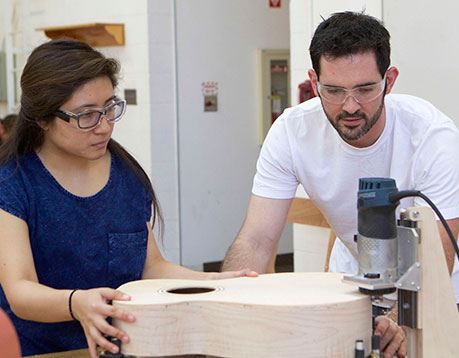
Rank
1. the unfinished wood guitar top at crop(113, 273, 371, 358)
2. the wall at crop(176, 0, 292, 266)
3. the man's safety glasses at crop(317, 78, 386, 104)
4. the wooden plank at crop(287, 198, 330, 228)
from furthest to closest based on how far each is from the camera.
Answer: the wall at crop(176, 0, 292, 266) < the wooden plank at crop(287, 198, 330, 228) < the man's safety glasses at crop(317, 78, 386, 104) < the unfinished wood guitar top at crop(113, 273, 371, 358)

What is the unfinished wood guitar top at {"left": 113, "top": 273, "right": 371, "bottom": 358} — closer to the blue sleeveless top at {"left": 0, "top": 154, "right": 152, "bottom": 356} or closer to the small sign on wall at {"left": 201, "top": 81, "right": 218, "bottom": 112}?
the blue sleeveless top at {"left": 0, "top": 154, "right": 152, "bottom": 356}

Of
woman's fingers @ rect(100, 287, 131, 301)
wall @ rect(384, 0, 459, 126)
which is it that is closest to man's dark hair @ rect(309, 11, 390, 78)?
woman's fingers @ rect(100, 287, 131, 301)

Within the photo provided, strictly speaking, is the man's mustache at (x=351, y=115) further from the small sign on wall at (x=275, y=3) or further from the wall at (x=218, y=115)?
the small sign on wall at (x=275, y=3)

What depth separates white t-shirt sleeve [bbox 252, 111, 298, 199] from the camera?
2541mm

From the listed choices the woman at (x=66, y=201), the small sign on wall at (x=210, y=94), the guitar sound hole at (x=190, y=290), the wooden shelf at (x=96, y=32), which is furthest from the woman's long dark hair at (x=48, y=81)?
the small sign on wall at (x=210, y=94)

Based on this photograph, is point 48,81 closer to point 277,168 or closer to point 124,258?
point 124,258

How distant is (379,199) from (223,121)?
194 inches

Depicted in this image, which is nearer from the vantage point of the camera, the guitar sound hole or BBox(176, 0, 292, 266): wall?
the guitar sound hole

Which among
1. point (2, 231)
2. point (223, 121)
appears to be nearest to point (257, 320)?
point (2, 231)

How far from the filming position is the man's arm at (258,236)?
2496 mm

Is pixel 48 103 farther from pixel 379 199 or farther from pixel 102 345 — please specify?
pixel 379 199

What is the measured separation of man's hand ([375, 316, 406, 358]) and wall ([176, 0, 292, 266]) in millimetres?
4604

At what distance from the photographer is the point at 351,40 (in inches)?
86.1

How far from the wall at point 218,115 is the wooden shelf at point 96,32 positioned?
1.31 ft
